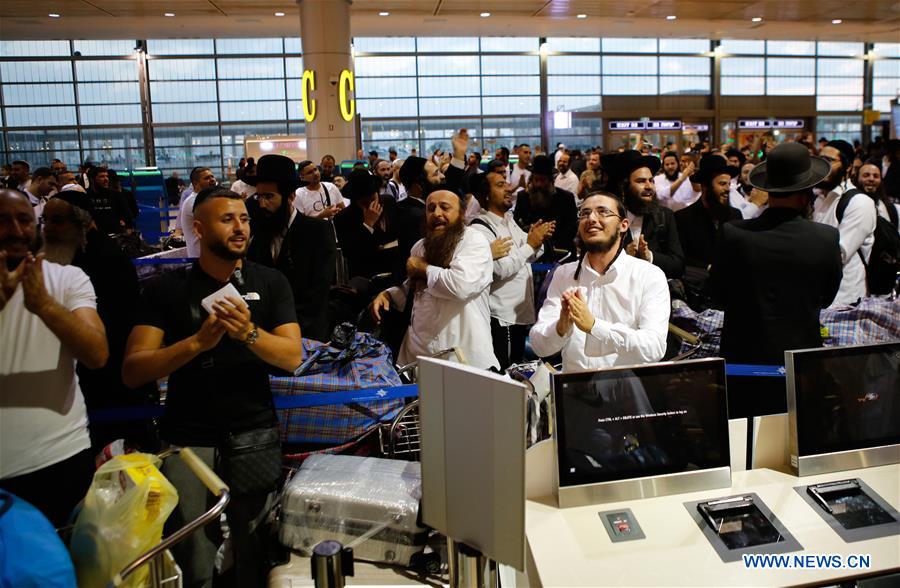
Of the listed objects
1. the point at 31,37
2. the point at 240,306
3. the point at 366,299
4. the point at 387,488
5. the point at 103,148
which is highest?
the point at 31,37

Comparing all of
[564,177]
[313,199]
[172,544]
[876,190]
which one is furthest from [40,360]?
[564,177]

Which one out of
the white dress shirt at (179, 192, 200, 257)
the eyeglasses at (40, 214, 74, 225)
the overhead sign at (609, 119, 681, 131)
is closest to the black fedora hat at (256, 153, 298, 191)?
the eyeglasses at (40, 214, 74, 225)

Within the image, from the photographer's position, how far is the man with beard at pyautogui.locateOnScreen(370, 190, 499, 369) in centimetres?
374

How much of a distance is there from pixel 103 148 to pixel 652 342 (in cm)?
2000

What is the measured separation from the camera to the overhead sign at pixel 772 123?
2206 centimetres

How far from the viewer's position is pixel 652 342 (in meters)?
2.83

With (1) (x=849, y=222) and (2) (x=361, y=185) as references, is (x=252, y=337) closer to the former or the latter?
(2) (x=361, y=185)

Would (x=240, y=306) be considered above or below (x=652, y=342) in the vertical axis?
above

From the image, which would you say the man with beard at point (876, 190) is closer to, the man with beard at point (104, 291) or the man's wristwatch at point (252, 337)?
the man's wristwatch at point (252, 337)

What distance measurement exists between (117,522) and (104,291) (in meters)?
0.96

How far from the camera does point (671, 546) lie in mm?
1987

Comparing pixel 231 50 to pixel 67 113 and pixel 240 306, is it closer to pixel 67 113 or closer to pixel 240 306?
pixel 67 113

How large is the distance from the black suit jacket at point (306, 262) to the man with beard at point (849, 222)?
10.0 ft

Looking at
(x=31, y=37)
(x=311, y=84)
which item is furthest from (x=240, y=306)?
(x=31, y=37)
